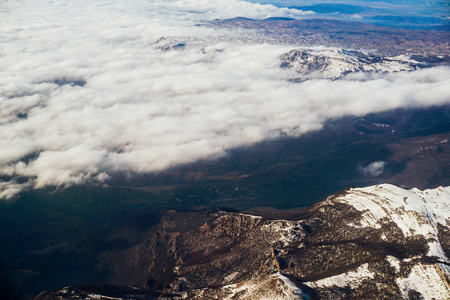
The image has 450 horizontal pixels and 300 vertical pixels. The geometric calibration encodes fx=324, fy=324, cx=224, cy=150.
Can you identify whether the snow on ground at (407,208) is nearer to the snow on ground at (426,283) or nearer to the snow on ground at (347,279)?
the snow on ground at (426,283)

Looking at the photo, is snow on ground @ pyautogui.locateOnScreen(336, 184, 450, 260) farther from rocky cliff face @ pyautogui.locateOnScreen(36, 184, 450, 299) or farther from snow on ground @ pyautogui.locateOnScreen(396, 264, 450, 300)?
snow on ground @ pyautogui.locateOnScreen(396, 264, 450, 300)

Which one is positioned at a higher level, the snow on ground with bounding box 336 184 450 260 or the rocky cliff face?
the snow on ground with bounding box 336 184 450 260

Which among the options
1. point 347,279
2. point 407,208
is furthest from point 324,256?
point 407,208

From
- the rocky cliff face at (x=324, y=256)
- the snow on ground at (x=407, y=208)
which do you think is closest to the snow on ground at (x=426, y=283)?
the rocky cliff face at (x=324, y=256)

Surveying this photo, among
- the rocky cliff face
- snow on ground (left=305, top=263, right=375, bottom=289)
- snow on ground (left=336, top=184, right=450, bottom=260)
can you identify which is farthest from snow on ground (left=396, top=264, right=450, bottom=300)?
snow on ground (left=305, top=263, right=375, bottom=289)

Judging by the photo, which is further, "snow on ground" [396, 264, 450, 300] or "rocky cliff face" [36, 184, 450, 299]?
"rocky cliff face" [36, 184, 450, 299]

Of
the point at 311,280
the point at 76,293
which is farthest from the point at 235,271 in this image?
the point at 76,293

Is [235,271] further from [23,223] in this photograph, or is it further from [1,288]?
[23,223]

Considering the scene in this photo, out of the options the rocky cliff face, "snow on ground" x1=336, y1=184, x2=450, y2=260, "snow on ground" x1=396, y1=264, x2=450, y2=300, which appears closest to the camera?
"snow on ground" x1=396, y1=264, x2=450, y2=300
